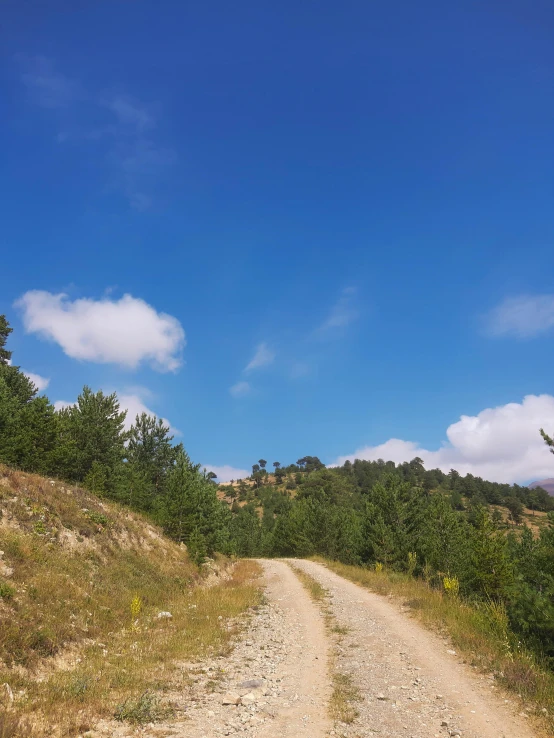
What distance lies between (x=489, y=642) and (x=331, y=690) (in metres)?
5.58

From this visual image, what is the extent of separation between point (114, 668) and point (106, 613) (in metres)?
4.85

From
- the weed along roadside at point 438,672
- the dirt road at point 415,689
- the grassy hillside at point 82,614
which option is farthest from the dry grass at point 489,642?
the grassy hillside at point 82,614

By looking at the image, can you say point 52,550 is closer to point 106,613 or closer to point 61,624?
point 106,613

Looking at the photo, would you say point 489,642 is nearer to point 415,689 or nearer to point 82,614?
point 415,689

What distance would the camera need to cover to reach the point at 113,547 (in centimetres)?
2244

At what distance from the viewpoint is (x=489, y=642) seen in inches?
436

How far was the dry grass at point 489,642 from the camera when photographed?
7.94m

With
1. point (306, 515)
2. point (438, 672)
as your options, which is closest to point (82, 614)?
point (438, 672)

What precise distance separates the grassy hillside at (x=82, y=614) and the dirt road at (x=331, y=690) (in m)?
0.95

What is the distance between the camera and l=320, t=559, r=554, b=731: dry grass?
794 centimetres

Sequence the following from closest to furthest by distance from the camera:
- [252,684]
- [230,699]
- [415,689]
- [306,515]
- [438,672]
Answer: [230,699] < [415,689] < [252,684] < [438,672] < [306,515]

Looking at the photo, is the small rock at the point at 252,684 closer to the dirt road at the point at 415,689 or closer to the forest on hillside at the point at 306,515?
the dirt road at the point at 415,689

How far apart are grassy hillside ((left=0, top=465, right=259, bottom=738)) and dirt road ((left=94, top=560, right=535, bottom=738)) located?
947mm

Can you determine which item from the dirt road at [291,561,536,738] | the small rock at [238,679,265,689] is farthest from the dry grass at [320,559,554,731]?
the small rock at [238,679,265,689]
